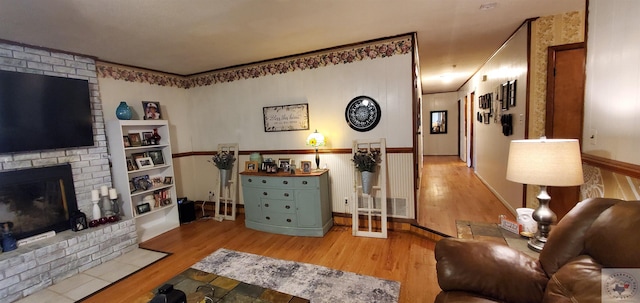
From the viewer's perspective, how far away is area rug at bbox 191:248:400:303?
2172mm

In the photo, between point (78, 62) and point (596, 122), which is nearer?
point (596, 122)

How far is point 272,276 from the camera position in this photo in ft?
8.25

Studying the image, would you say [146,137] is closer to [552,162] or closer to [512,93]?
[552,162]

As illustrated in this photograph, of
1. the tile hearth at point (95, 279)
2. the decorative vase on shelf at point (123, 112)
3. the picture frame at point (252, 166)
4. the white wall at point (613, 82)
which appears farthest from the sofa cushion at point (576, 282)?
the decorative vase on shelf at point (123, 112)

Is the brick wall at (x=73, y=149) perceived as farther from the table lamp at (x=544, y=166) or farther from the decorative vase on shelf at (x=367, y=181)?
the table lamp at (x=544, y=166)

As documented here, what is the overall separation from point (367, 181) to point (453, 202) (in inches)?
68.9

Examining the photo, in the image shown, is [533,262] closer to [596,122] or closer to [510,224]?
[510,224]

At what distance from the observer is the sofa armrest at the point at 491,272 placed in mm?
1293

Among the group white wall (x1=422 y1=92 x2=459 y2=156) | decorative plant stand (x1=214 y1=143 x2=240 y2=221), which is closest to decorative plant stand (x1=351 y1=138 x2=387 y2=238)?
decorative plant stand (x1=214 y1=143 x2=240 y2=221)

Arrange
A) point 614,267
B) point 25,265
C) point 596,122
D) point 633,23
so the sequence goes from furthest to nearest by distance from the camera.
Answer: point 25,265
point 596,122
point 633,23
point 614,267

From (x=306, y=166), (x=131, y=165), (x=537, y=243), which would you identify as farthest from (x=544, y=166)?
(x=131, y=165)

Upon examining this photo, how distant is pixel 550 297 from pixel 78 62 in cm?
470

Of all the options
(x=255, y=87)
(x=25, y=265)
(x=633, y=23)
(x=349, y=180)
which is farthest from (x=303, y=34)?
(x=25, y=265)

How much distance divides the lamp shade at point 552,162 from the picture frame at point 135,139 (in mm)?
4250
